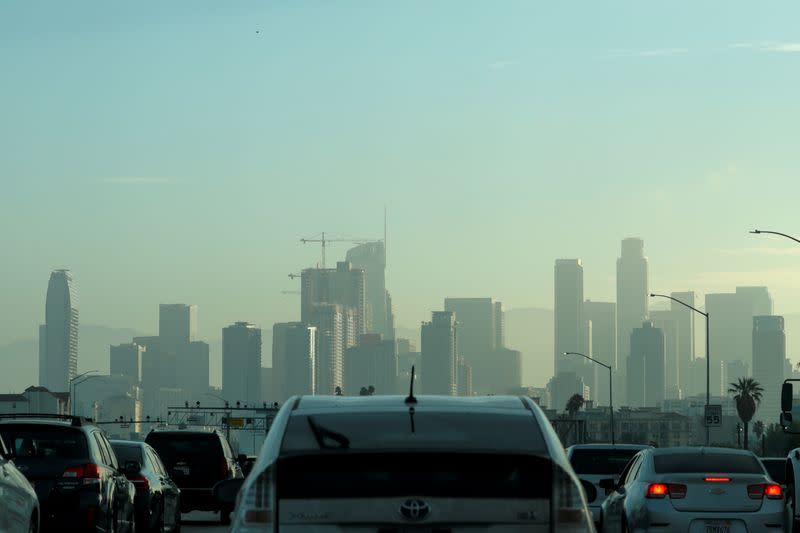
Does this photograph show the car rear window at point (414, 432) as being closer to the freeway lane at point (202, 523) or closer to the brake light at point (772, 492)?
the brake light at point (772, 492)

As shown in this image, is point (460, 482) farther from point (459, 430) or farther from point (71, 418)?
point (71, 418)

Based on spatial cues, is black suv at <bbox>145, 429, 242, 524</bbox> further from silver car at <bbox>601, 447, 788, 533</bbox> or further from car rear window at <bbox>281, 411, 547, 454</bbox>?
car rear window at <bbox>281, 411, 547, 454</bbox>

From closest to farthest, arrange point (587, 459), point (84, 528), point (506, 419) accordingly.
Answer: point (506, 419) → point (84, 528) → point (587, 459)

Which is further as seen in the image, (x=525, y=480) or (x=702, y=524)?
(x=702, y=524)

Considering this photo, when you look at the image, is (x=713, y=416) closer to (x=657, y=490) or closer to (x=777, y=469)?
(x=777, y=469)

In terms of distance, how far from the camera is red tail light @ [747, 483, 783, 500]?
18.1 m

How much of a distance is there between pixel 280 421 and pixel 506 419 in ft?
3.82

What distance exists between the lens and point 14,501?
44.8 ft

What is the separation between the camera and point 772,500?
18156mm

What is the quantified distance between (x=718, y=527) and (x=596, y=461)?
27.5 ft

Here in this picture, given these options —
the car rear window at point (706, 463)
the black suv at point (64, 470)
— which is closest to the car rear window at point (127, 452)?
the black suv at point (64, 470)

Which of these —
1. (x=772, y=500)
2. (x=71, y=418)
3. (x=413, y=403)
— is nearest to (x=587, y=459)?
(x=772, y=500)

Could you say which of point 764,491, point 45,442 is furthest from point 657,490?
point 45,442

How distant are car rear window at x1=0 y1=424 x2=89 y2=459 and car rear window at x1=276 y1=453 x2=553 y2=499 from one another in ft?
32.6
